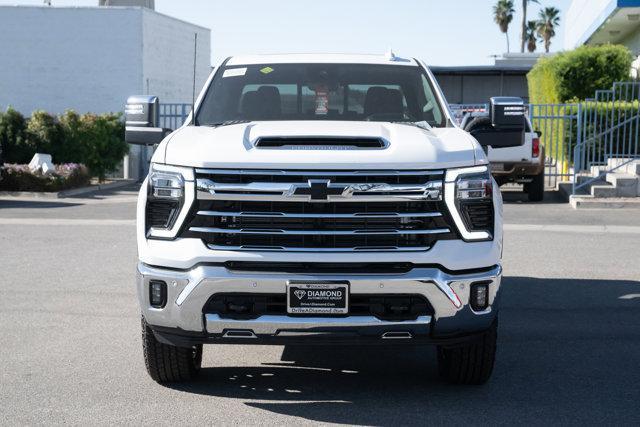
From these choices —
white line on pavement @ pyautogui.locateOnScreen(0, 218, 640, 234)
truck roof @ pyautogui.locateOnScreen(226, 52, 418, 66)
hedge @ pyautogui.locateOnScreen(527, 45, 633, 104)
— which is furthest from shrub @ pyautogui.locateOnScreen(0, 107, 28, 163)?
truck roof @ pyautogui.locateOnScreen(226, 52, 418, 66)

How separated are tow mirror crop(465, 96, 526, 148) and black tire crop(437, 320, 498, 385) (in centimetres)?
155

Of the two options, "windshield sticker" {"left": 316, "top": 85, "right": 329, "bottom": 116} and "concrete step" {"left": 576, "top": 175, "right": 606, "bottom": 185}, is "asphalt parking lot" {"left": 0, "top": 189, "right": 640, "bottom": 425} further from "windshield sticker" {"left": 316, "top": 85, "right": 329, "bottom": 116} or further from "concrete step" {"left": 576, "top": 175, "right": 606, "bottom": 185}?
"concrete step" {"left": 576, "top": 175, "right": 606, "bottom": 185}

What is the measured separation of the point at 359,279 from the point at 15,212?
13.8 metres

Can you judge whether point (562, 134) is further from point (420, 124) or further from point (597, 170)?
point (420, 124)

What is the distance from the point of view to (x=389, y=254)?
534cm

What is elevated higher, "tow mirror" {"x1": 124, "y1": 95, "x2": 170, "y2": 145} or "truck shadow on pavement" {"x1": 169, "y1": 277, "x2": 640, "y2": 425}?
"tow mirror" {"x1": 124, "y1": 95, "x2": 170, "y2": 145}

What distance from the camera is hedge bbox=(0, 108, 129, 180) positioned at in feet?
79.2

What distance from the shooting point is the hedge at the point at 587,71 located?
28062mm

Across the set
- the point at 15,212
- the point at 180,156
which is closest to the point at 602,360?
the point at 180,156

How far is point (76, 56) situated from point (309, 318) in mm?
29155

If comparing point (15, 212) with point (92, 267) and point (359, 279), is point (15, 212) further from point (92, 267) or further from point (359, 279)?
point (359, 279)

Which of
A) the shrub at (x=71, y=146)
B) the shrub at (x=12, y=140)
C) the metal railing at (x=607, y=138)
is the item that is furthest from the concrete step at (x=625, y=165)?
the shrub at (x=12, y=140)

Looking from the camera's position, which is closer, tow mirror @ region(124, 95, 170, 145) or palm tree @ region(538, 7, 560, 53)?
tow mirror @ region(124, 95, 170, 145)

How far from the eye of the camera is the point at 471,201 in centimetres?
551
